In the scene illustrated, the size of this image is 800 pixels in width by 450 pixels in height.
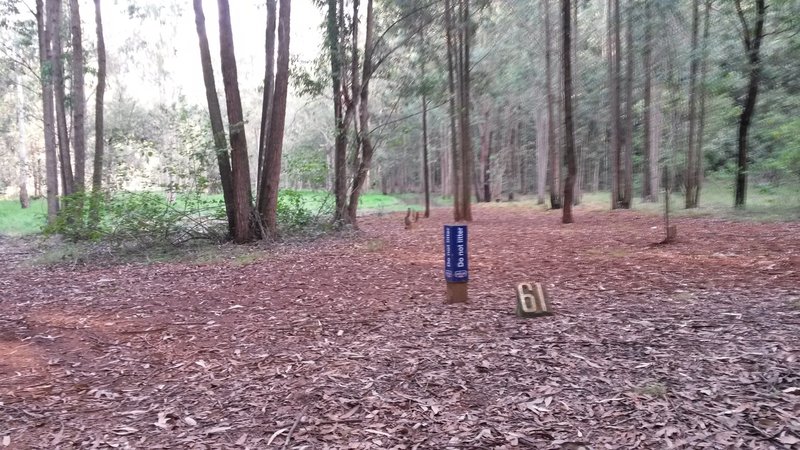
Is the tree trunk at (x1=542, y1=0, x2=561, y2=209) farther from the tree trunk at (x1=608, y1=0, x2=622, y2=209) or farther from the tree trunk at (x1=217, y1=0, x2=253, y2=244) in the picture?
the tree trunk at (x1=217, y1=0, x2=253, y2=244)

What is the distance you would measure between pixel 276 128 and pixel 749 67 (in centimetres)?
1389

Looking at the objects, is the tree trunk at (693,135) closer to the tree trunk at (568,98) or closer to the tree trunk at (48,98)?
the tree trunk at (568,98)

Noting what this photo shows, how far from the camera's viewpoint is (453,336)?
4.67 m

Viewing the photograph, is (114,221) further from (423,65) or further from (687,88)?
(687,88)

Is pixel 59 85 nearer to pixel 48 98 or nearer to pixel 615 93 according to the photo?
pixel 48 98

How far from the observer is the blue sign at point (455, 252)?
5.57m

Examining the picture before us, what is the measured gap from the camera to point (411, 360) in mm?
4117

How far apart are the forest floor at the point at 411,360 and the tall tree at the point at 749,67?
10016 mm

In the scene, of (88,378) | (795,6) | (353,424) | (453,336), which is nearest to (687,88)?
(795,6)

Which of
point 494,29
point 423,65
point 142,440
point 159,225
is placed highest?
point 494,29

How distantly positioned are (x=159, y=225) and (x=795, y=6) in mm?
16728

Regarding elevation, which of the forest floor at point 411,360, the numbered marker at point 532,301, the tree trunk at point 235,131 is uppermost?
the tree trunk at point 235,131

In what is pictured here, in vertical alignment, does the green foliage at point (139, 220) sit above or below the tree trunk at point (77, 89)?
below

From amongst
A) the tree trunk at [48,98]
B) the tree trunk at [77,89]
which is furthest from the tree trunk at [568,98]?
the tree trunk at [48,98]
